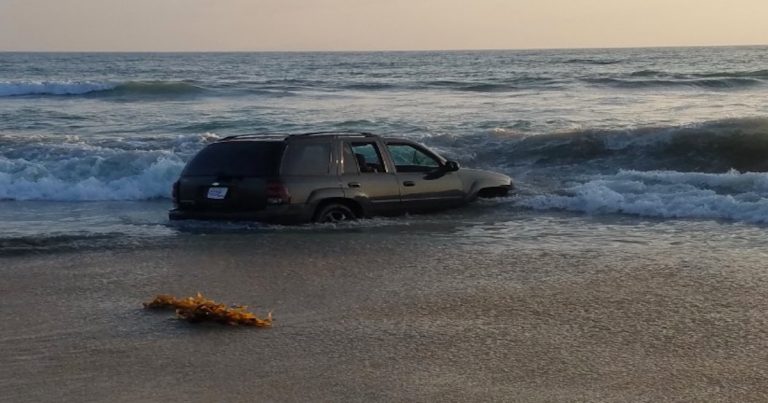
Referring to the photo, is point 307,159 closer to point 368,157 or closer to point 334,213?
point 334,213

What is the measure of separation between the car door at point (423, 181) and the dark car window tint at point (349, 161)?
75cm

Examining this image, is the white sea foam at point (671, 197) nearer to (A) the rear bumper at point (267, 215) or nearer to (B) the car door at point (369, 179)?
(B) the car door at point (369, 179)

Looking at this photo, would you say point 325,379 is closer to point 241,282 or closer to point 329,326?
point 329,326

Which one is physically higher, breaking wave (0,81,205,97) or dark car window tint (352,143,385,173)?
dark car window tint (352,143,385,173)

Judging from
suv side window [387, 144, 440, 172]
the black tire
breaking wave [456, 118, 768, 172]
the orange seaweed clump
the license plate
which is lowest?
breaking wave [456, 118, 768, 172]

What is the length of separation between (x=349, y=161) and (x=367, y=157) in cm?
44

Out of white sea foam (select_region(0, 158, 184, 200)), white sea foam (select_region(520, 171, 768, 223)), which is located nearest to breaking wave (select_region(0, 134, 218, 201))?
white sea foam (select_region(0, 158, 184, 200))

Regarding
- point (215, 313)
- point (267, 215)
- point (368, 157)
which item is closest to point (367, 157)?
point (368, 157)

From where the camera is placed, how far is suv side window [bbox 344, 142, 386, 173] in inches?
591

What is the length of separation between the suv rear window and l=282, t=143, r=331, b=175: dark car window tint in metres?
0.14

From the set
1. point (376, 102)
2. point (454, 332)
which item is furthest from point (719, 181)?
point (376, 102)

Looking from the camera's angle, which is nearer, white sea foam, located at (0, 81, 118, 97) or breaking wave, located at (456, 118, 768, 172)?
breaking wave, located at (456, 118, 768, 172)

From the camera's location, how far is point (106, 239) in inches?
534

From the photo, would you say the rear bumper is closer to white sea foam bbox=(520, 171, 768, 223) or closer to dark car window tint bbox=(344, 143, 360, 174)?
dark car window tint bbox=(344, 143, 360, 174)
